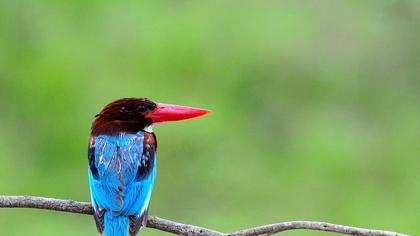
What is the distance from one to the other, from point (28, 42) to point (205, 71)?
1261 mm

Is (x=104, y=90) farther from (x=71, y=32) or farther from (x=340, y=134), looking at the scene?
(x=340, y=134)

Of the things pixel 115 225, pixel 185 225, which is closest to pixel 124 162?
pixel 115 225

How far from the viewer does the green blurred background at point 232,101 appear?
7766 millimetres

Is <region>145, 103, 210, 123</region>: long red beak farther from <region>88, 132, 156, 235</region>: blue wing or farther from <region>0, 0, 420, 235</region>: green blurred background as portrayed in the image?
<region>0, 0, 420, 235</region>: green blurred background

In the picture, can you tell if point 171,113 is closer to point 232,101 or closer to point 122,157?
point 122,157

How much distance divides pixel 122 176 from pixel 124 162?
2.6 inches

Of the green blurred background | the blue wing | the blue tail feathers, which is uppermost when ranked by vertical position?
the blue wing

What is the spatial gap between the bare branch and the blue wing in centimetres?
5

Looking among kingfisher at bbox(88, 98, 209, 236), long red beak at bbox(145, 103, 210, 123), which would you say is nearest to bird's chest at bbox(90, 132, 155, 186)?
kingfisher at bbox(88, 98, 209, 236)

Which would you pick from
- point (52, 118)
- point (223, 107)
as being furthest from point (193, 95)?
point (52, 118)

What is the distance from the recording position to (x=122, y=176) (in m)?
4.45

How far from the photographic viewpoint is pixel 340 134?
27.9ft

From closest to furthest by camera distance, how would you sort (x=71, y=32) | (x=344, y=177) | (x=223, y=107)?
(x=344, y=177)
(x=223, y=107)
(x=71, y=32)

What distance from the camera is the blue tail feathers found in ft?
14.0
